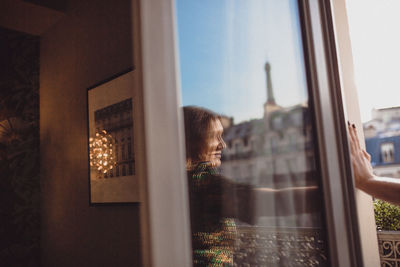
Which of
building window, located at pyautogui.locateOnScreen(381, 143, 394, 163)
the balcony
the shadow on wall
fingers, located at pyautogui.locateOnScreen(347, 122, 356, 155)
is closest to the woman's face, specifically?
fingers, located at pyautogui.locateOnScreen(347, 122, 356, 155)

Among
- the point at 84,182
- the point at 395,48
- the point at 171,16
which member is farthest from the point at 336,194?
the point at 395,48

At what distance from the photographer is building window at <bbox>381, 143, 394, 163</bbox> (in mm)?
2574

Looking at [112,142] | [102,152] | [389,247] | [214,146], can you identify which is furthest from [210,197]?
[389,247]

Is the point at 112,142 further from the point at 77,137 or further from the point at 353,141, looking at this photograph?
the point at 353,141

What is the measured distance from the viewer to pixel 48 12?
7.84 ft

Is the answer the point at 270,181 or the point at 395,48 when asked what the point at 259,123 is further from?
the point at 395,48

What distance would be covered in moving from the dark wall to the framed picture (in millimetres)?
73

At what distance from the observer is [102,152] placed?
1.89 metres

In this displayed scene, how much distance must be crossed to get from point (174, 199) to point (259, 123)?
1.22 ft

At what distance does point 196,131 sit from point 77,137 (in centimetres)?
152

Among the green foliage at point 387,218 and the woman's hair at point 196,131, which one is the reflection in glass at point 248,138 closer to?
the woman's hair at point 196,131

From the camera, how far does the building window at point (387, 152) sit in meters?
2.57

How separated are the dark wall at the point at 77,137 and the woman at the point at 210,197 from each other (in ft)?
2.60

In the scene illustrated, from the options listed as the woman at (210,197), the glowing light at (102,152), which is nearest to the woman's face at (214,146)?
the woman at (210,197)
